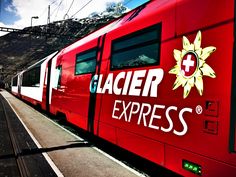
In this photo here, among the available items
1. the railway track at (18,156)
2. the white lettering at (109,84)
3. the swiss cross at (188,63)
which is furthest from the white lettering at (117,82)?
the railway track at (18,156)

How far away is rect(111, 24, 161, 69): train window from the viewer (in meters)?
5.88

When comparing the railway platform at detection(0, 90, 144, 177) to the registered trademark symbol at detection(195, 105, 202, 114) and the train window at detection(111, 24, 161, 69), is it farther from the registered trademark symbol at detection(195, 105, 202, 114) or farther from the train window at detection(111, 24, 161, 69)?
the registered trademark symbol at detection(195, 105, 202, 114)

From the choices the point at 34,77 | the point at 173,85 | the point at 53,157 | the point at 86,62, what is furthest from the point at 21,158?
the point at 34,77

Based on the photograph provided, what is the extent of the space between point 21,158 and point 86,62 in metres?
3.37

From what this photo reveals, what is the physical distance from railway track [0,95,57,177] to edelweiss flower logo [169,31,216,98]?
3160 millimetres

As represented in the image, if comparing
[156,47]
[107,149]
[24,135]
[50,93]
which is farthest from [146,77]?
[50,93]

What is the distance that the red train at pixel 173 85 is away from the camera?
424cm

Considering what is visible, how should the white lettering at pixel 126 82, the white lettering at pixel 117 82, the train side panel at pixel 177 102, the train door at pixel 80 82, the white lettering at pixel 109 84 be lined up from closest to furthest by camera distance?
the train side panel at pixel 177 102 < the white lettering at pixel 126 82 < the white lettering at pixel 117 82 < the white lettering at pixel 109 84 < the train door at pixel 80 82

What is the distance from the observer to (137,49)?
6523 mm

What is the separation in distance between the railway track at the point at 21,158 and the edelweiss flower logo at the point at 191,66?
316cm

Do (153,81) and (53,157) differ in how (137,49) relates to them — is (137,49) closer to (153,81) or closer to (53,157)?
(153,81)

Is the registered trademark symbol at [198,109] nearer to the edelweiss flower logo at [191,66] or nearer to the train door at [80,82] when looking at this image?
the edelweiss flower logo at [191,66]

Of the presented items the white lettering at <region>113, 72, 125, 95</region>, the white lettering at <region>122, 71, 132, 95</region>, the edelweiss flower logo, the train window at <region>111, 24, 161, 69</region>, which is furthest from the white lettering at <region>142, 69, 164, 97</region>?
the white lettering at <region>113, 72, 125, 95</region>

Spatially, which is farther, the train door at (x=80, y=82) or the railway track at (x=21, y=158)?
the train door at (x=80, y=82)
